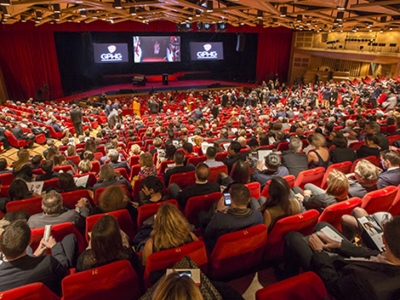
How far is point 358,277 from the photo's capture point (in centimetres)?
Answer: 178

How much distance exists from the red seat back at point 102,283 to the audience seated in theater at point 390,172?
3138 millimetres

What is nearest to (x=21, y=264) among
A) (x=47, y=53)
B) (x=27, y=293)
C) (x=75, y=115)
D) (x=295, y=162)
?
(x=27, y=293)

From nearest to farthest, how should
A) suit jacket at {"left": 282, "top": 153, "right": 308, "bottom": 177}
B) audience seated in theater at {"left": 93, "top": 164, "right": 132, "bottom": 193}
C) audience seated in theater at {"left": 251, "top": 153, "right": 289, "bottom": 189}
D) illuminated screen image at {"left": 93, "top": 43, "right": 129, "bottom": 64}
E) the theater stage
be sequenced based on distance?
audience seated in theater at {"left": 251, "top": 153, "right": 289, "bottom": 189} → audience seated in theater at {"left": 93, "top": 164, "right": 132, "bottom": 193} → suit jacket at {"left": 282, "top": 153, "right": 308, "bottom": 177} → the theater stage → illuminated screen image at {"left": 93, "top": 43, "right": 129, "bottom": 64}

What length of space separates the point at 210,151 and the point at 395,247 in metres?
3.27

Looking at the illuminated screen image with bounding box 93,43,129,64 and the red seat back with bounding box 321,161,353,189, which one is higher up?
the illuminated screen image with bounding box 93,43,129,64

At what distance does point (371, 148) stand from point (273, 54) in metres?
22.4

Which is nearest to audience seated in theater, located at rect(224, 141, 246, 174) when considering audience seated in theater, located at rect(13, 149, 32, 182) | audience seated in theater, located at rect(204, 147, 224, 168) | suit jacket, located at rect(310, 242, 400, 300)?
audience seated in theater, located at rect(204, 147, 224, 168)

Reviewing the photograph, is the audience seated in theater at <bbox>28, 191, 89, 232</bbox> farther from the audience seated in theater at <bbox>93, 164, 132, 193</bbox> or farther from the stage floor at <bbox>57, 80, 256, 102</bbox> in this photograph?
the stage floor at <bbox>57, 80, 256, 102</bbox>

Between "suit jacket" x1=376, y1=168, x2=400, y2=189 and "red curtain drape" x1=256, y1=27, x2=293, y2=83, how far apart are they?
74.6ft

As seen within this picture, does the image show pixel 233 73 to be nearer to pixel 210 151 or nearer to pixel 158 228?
pixel 210 151

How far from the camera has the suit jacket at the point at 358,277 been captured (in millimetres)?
1694

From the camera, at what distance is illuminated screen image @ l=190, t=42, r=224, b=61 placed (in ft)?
76.6

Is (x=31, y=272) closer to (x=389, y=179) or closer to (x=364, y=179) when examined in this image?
(x=364, y=179)

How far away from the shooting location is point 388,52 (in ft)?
61.3
